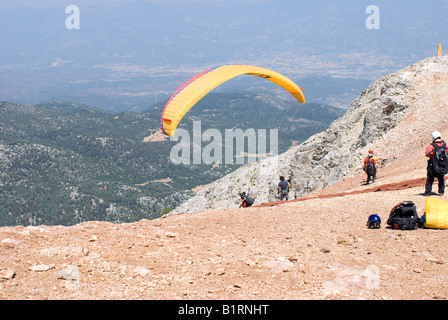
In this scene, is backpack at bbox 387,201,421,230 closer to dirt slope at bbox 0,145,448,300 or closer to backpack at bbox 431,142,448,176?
dirt slope at bbox 0,145,448,300

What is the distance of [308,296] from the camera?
25.7 feet

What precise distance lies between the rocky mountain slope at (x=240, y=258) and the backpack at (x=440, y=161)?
4.38ft

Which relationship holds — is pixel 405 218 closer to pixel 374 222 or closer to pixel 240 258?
pixel 374 222

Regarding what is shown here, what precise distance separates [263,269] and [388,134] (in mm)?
28914

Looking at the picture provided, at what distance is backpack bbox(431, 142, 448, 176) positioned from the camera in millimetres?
14125

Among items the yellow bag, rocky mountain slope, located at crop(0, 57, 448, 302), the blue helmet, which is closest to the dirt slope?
rocky mountain slope, located at crop(0, 57, 448, 302)

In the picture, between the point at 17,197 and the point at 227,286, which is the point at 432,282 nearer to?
the point at 227,286

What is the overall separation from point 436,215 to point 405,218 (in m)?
0.93

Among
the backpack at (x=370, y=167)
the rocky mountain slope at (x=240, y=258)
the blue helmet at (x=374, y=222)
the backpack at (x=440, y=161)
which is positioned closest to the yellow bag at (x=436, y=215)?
the rocky mountain slope at (x=240, y=258)

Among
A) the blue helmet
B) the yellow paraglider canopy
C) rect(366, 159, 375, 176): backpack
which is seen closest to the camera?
the blue helmet

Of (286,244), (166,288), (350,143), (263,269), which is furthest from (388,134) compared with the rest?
(166,288)

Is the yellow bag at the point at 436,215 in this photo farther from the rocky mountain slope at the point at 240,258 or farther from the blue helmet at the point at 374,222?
the blue helmet at the point at 374,222

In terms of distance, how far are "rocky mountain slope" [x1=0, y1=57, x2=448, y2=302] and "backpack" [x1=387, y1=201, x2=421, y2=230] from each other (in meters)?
0.32

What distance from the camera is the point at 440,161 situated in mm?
14188
